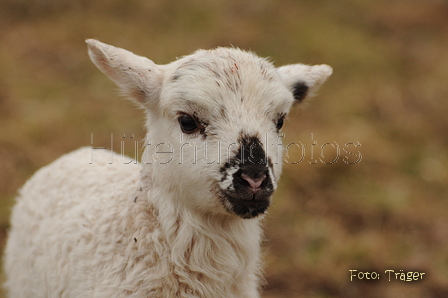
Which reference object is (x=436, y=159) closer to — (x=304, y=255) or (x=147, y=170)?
(x=304, y=255)

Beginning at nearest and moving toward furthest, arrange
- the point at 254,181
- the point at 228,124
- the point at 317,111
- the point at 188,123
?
the point at 254,181, the point at 228,124, the point at 188,123, the point at 317,111

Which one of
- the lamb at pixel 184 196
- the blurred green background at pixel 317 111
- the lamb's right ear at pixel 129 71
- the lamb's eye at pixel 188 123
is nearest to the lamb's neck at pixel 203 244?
the lamb at pixel 184 196

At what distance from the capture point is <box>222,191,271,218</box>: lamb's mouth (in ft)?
9.05

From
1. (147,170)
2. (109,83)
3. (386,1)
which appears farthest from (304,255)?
(386,1)

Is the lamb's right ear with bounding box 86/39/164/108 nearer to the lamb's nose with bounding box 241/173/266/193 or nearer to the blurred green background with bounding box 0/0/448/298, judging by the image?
the lamb's nose with bounding box 241/173/266/193

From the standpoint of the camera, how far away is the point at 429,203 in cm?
694

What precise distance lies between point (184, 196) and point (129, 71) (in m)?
0.91

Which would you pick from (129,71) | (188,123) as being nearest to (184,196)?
(188,123)

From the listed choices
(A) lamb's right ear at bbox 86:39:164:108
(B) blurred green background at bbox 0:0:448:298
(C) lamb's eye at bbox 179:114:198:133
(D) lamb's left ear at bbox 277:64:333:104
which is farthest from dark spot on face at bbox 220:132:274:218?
(B) blurred green background at bbox 0:0:448:298

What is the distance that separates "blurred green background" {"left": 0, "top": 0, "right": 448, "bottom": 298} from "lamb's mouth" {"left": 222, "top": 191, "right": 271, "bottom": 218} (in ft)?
9.36

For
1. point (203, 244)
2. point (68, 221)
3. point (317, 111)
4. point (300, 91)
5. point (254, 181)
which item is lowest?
point (203, 244)

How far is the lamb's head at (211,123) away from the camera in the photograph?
2766 mm

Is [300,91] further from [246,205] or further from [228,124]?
[246,205]

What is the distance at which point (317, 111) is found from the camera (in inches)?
363
